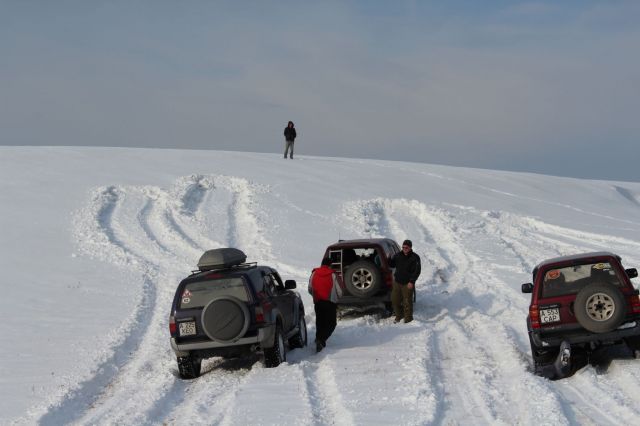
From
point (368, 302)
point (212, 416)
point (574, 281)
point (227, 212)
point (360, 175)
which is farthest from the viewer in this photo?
point (360, 175)

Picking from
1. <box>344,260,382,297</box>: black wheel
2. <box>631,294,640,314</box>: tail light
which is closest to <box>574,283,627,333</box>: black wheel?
<box>631,294,640,314</box>: tail light

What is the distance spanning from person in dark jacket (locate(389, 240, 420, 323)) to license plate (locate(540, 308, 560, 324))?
4379 mm

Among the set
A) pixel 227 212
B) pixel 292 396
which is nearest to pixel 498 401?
pixel 292 396

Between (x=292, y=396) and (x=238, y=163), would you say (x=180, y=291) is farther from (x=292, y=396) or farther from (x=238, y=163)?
(x=238, y=163)

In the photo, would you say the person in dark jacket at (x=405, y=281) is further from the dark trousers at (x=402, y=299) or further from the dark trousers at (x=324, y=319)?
the dark trousers at (x=324, y=319)

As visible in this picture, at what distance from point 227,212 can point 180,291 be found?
15715 mm

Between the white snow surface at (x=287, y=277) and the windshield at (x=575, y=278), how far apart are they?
3.64 feet

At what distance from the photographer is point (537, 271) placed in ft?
36.6

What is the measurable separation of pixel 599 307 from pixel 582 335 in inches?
18.7

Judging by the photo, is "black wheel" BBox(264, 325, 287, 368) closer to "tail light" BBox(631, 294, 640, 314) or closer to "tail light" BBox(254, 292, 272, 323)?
"tail light" BBox(254, 292, 272, 323)

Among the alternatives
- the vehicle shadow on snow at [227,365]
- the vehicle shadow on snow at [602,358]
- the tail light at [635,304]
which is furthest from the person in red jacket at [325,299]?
the tail light at [635,304]

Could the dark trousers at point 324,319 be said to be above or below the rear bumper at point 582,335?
below

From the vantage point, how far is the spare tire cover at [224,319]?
35.7 ft

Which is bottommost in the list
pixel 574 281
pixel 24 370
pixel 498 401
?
pixel 24 370
